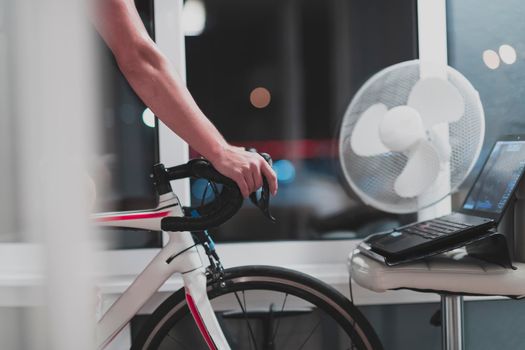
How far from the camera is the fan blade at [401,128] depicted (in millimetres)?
1597

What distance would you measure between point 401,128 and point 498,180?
0.93ft

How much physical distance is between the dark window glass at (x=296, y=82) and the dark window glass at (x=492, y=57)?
0.16 meters

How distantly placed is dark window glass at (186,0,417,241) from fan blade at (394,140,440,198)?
16.7 inches

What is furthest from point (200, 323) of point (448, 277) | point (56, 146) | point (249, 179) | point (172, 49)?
point (56, 146)

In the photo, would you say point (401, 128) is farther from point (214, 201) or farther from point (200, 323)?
point (200, 323)

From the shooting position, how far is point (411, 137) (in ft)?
5.29

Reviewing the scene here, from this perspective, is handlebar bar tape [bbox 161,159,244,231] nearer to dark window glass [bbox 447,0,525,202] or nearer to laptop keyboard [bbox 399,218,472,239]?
laptop keyboard [bbox 399,218,472,239]

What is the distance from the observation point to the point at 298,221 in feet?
6.93

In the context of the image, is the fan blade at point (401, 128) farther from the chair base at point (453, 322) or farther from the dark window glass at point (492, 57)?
the dark window glass at point (492, 57)

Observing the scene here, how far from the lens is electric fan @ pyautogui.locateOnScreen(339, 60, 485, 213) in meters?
1.64

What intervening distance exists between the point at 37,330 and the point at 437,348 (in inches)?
77.3

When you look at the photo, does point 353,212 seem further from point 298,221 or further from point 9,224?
point 9,224

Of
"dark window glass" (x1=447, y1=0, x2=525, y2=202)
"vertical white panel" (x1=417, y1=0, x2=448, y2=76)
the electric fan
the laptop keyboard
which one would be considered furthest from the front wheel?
"vertical white panel" (x1=417, y1=0, x2=448, y2=76)

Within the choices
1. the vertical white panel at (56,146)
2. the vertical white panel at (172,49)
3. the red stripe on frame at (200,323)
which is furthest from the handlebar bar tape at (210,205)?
the vertical white panel at (56,146)
